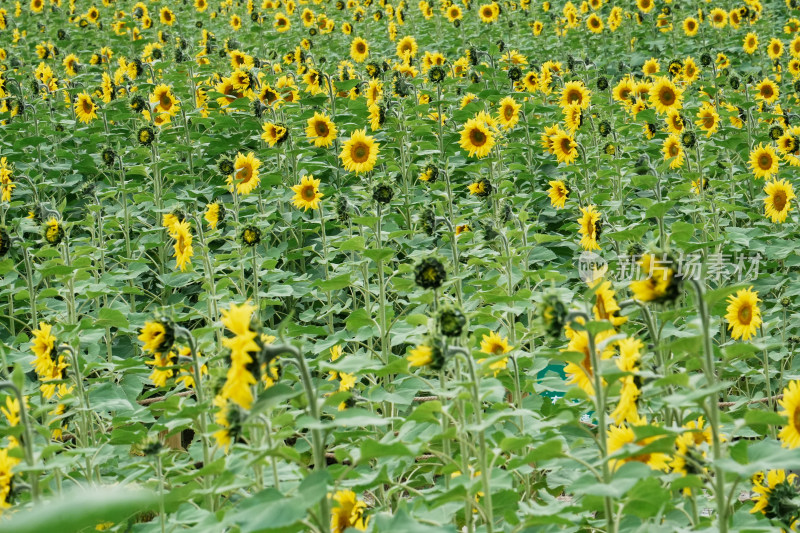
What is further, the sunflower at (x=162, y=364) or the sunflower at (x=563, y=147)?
the sunflower at (x=563, y=147)

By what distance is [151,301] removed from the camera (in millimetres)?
4336

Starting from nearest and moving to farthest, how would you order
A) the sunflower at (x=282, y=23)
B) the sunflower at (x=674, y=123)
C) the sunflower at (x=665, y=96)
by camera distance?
the sunflower at (x=674, y=123) < the sunflower at (x=665, y=96) < the sunflower at (x=282, y=23)

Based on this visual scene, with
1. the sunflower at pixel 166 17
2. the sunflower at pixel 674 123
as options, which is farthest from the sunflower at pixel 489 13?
the sunflower at pixel 674 123

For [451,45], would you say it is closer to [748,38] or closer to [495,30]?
[495,30]

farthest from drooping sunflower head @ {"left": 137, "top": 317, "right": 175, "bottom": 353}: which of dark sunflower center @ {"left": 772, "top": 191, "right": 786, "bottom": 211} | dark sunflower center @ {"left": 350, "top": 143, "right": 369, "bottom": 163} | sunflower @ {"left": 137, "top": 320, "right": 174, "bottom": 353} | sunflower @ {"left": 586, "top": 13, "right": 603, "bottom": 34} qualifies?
sunflower @ {"left": 586, "top": 13, "right": 603, "bottom": 34}

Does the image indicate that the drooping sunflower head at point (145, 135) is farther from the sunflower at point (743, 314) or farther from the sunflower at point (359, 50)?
the sunflower at point (359, 50)

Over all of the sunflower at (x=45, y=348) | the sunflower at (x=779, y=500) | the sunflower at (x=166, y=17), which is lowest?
the sunflower at (x=779, y=500)

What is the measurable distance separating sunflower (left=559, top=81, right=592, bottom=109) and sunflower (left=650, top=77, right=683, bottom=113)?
424 mm

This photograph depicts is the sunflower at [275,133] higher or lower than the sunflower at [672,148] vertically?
higher

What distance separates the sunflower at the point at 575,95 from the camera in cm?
549

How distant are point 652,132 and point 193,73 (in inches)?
139

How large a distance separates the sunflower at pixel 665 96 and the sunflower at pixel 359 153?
204cm

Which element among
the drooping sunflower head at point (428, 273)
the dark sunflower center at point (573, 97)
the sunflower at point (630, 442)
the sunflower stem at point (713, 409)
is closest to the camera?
the sunflower stem at point (713, 409)

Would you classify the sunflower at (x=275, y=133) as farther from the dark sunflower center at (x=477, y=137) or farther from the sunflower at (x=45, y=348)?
the sunflower at (x=45, y=348)
